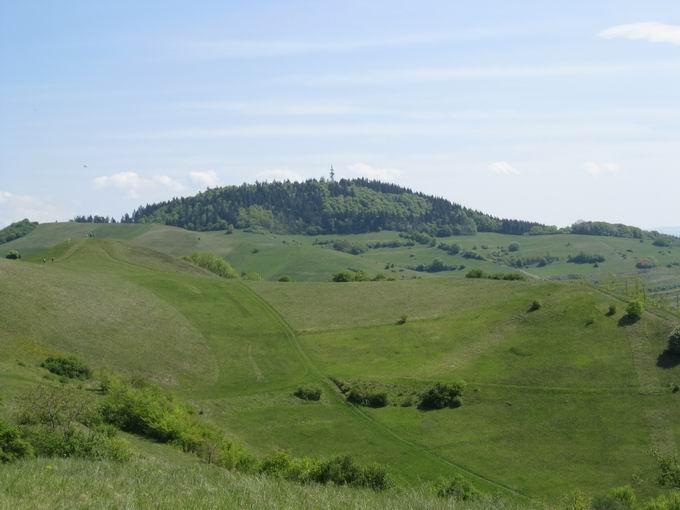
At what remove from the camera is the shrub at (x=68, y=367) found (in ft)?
281

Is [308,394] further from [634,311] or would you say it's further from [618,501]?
[634,311]

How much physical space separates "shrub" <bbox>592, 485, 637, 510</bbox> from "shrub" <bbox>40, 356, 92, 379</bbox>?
192ft

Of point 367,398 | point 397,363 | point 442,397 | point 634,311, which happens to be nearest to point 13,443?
point 367,398

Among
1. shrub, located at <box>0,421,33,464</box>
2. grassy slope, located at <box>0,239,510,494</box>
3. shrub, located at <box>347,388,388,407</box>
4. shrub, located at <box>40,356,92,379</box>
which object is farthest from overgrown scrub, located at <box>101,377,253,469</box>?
shrub, located at <box>347,388,388,407</box>

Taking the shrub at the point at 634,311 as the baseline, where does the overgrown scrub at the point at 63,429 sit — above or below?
below

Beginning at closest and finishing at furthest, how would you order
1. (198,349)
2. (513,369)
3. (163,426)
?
(163,426)
(513,369)
(198,349)

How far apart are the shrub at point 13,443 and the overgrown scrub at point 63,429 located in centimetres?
60

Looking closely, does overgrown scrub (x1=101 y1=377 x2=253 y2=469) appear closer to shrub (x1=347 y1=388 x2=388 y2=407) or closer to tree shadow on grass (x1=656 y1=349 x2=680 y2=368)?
shrub (x1=347 y1=388 x2=388 y2=407)

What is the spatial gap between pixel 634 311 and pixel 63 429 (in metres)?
98.6

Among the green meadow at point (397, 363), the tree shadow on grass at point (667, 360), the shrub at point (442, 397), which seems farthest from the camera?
the tree shadow on grass at point (667, 360)

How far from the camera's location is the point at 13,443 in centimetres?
4250

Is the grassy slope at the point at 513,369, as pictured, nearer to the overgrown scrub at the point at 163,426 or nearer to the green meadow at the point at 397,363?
the green meadow at the point at 397,363

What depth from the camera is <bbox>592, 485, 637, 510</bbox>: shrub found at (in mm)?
59769

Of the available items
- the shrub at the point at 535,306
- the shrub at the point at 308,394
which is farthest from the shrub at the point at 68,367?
the shrub at the point at 535,306
